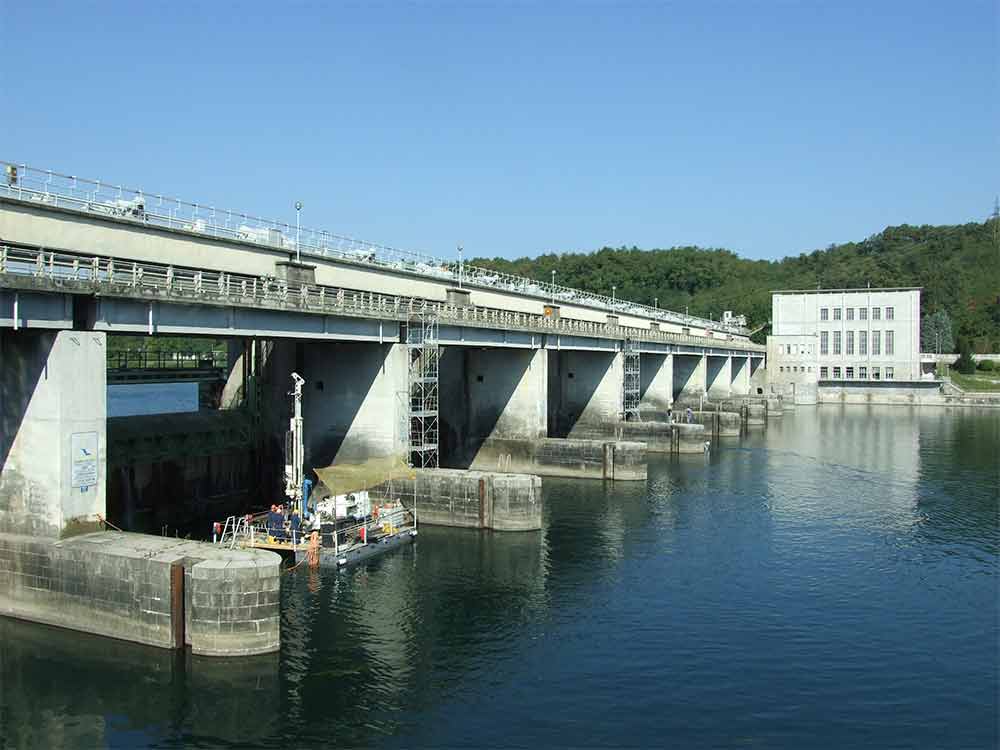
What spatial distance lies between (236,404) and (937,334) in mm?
151117

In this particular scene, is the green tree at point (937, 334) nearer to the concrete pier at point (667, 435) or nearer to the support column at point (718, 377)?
the support column at point (718, 377)

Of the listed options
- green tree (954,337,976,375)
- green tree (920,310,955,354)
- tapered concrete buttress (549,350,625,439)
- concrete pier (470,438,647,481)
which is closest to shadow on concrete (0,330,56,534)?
concrete pier (470,438,647,481)

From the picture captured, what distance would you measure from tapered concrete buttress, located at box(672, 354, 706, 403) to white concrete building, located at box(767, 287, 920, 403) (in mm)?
36963

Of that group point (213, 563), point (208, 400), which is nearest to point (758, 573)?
point (213, 563)

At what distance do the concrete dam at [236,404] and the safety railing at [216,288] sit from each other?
0.15 m

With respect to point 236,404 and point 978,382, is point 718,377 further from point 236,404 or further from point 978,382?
point 236,404

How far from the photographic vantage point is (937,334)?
544 feet

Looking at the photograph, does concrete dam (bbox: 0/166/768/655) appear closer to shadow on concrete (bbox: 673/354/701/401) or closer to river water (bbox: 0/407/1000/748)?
river water (bbox: 0/407/1000/748)

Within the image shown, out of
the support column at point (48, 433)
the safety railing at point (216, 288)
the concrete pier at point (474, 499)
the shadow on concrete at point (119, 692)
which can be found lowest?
the shadow on concrete at point (119, 692)

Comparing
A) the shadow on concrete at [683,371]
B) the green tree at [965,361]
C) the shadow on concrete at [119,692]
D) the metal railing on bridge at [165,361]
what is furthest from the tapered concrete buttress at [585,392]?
the green tree at [965,361]

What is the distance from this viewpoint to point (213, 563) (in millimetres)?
24219

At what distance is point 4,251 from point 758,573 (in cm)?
2958

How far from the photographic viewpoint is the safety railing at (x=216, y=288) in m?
27.2

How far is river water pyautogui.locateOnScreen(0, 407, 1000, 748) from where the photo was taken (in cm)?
2117
